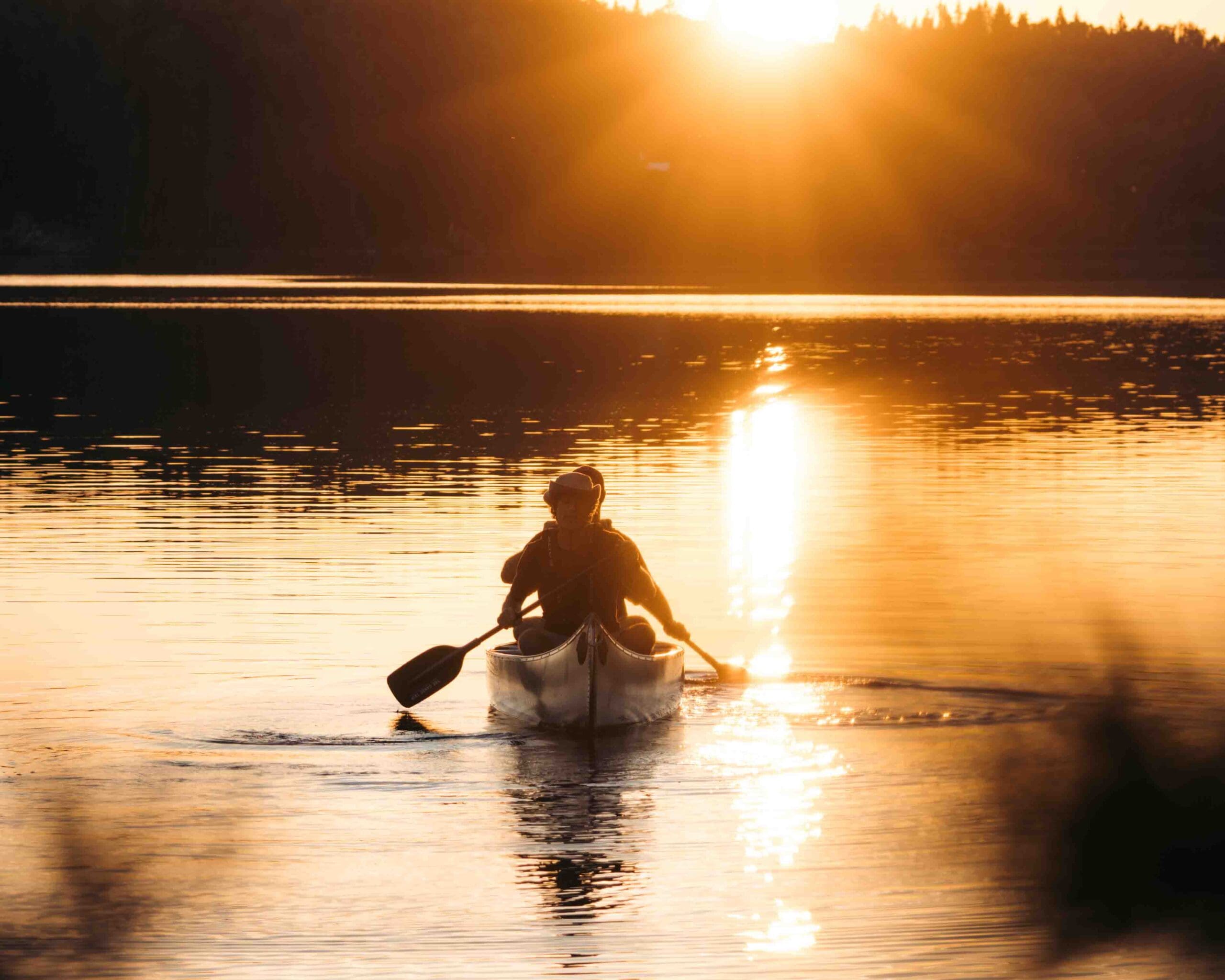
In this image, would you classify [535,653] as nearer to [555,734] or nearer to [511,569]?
[555,734]

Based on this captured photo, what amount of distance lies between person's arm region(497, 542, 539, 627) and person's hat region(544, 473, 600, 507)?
24.3 inches

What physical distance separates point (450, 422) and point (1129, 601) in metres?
21.6

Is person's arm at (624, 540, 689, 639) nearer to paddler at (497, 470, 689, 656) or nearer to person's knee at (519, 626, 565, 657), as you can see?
paddler at (497, 470, 689, 656)

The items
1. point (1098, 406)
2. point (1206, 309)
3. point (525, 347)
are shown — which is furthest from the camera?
point (1206, 309)

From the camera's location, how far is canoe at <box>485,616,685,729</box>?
13.7 meters

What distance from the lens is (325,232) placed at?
640 ft

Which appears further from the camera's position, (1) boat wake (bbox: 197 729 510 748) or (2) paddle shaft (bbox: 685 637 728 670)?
(2) paddle shaft (bbox: 685 637 728 670)

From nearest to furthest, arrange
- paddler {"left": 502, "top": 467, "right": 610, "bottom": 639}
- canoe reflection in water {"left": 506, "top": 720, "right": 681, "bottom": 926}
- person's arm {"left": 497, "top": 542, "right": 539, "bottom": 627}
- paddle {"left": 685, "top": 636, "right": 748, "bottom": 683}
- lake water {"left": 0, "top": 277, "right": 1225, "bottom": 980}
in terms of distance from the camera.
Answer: lake water {"left": 0, "top": 277, "right": 1225, "bottom": 980} < canoe reflection in water {"left": 506, "top": 720, "right": 681, "bottom": 926} < paddler {"left": 502, "top": 467, "right": 610, "bottom": 639} < person's arm {"left": 497, "top": 542, "right": 539, "bottom": 627} < paddle {"left": 685, "top": 636, "right": 748, "bottom": 683}

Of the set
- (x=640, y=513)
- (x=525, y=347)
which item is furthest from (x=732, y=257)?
(x=640, y=513)

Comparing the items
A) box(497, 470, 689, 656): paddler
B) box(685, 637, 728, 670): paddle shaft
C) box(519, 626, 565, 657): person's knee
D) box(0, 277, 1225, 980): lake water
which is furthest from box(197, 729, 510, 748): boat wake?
box(685, 637, 728, 670): paddle shaft

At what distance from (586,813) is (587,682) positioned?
1.90 meters

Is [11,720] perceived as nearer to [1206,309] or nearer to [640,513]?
[640,513]

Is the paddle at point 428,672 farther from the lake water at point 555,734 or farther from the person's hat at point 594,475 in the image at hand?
the person's hat at point 594,475

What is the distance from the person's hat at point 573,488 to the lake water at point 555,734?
5.52 feet
